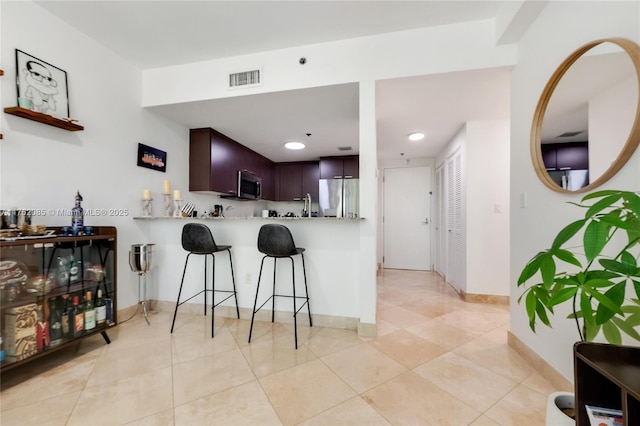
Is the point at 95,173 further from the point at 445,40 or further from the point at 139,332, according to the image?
the point at 445,40

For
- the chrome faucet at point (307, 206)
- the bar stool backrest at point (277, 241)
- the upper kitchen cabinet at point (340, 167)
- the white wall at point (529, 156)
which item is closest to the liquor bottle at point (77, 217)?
the bar stool backrest at point (277, 241)

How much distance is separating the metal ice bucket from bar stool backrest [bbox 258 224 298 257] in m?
1.19

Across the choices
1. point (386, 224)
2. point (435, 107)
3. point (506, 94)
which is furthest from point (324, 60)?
point (386, 224)

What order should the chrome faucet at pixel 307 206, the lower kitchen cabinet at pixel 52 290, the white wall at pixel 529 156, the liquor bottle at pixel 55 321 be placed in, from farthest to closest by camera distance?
the chrome faucet at pixel 307 206
the liquor bottle at pixel 55 321
the lower kitchen cabinet at pixel 52 290
the white wall at pixel 529 156

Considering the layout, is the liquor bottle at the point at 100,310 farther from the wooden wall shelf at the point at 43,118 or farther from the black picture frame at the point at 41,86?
the black picture frame at the point at 41,86

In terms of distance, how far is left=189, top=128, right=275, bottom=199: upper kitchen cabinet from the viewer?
3.41 meters

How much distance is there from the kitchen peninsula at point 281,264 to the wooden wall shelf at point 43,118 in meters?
0.96

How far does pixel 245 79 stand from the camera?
243 centimetres

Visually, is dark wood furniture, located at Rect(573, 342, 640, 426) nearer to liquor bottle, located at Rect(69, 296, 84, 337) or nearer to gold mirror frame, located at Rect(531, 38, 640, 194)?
gold mirror frame, located at Rect(531, 38, 640, 194)

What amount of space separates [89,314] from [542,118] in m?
3.45

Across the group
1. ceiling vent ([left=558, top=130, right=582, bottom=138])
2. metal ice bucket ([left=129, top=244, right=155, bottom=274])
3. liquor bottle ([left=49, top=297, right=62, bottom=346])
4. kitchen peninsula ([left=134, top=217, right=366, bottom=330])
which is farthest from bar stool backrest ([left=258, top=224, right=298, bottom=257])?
ceiling vent ([left=558, top=130, right=582, bottom=138])

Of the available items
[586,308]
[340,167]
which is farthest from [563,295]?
[340,167]

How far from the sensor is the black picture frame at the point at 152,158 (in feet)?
8.86

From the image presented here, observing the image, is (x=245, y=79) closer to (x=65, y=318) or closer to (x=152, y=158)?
(x=152, y=158)
